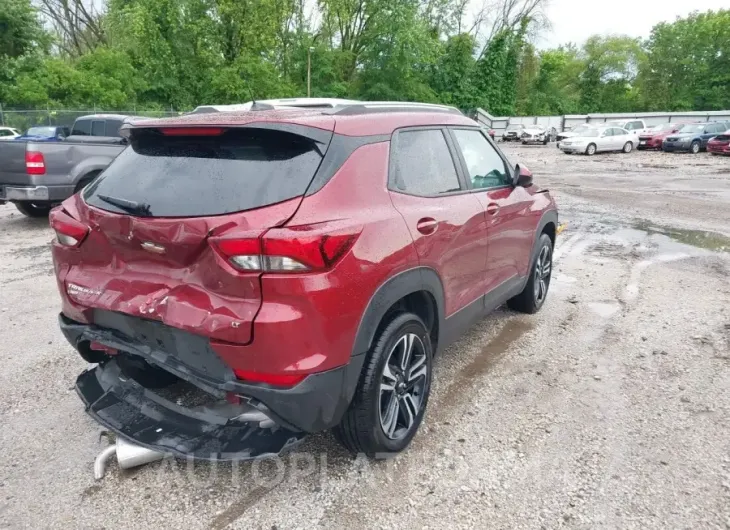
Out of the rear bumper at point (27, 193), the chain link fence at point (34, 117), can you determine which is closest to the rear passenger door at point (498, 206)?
the rear bumper at point (27, 193)

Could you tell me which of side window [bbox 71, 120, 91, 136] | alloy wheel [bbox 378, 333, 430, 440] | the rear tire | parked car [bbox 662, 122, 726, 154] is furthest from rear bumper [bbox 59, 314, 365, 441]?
parked car [bbox 662, 122, 726, 154]

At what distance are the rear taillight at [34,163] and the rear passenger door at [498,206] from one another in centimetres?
651

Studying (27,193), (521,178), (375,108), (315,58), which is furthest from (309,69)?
(375,108)

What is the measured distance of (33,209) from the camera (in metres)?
9.09

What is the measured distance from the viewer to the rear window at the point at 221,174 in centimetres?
228

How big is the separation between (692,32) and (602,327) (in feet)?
213

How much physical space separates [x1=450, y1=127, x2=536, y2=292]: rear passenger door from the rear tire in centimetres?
805

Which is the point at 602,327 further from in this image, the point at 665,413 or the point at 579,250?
the point at 579,250

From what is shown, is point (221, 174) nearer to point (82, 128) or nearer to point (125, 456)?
point (125, 456)

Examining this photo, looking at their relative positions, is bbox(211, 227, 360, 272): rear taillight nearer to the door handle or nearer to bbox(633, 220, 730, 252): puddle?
the door handle

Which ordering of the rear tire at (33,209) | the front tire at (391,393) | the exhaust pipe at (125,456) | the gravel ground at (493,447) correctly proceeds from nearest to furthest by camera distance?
1. the gravel ground at (493,447)
2. the front tire at (391,393)
3. the exhaust pipe at (125,456)
4. the rear tire at (33,209)

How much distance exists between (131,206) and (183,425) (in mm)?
1061

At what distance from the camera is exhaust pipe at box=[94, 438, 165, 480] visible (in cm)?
264

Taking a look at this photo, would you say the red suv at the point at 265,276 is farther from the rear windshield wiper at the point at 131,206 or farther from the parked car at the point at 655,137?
the parked car at the point at 655,137
